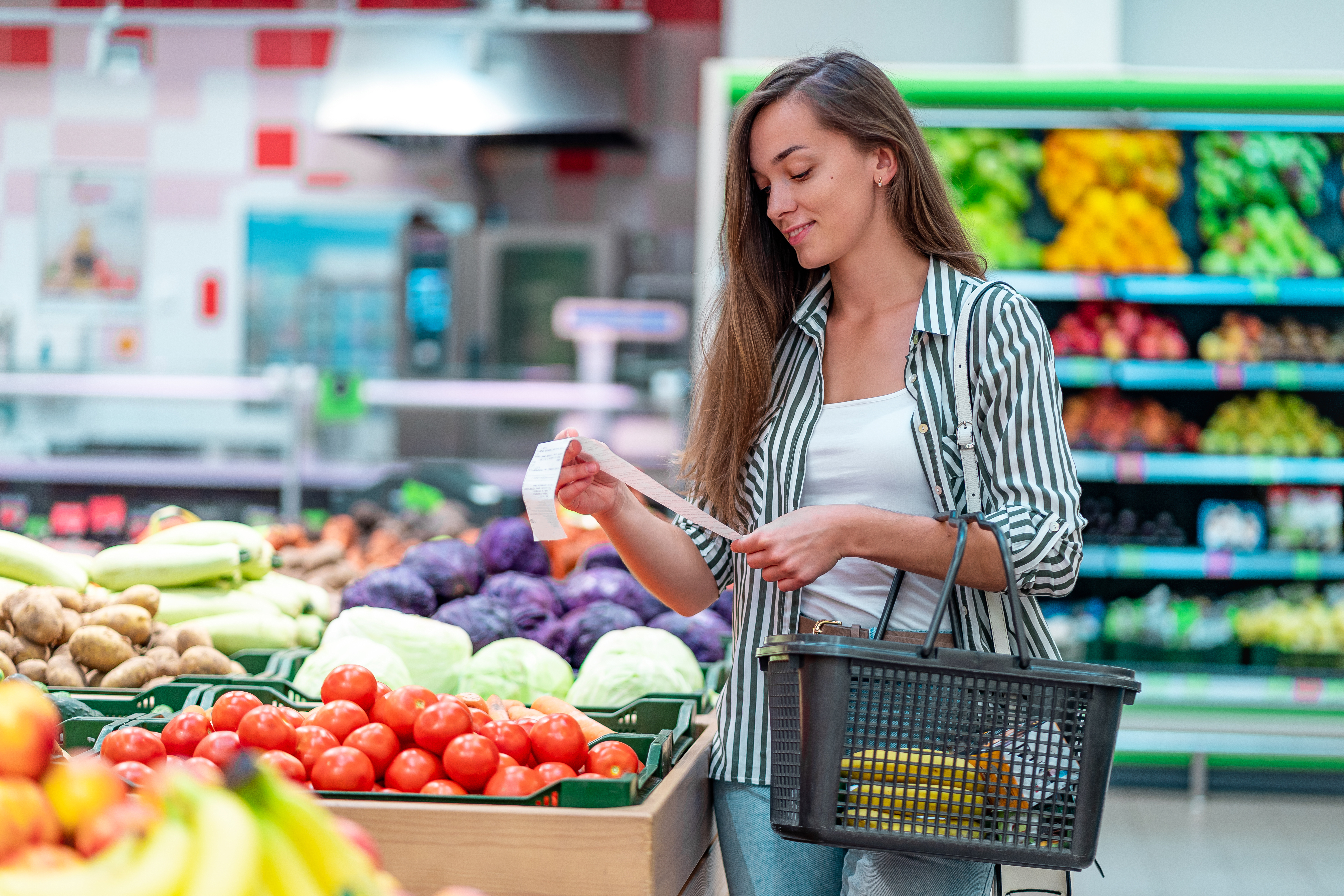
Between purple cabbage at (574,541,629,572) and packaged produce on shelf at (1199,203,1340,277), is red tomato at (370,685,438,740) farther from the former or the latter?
packaged produce on shelf at (1199,203,1340,277)

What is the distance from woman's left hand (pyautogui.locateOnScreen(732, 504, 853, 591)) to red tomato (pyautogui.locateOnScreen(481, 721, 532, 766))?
382 mm

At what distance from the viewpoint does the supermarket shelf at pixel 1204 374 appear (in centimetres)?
464

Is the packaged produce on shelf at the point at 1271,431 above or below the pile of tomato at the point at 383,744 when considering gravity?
above

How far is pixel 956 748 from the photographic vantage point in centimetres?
139

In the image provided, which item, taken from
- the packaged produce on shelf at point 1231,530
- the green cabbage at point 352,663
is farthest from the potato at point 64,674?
the packaged produce on shelf at point 1231,530

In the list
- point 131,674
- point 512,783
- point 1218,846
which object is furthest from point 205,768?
point 1218,846

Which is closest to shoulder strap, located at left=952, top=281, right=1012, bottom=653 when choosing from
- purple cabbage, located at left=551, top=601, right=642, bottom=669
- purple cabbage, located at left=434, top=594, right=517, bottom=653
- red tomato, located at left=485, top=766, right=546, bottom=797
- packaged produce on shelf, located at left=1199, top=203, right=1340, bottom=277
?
red tomato, located at left=485, top=766, right=546, bottom=797

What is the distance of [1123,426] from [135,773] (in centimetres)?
411

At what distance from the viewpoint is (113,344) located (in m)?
7.96

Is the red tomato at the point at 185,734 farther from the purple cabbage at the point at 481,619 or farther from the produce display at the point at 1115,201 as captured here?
the produce display at the point at 1115,201

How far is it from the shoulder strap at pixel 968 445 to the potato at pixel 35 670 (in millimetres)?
1587

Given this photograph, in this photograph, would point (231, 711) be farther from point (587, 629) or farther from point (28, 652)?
point (587, 629)

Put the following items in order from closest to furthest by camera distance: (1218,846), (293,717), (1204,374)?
1. (293,717)
2. (1218,846)
3. (1204,374)

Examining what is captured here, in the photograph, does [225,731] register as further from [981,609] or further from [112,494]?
[112,494]
